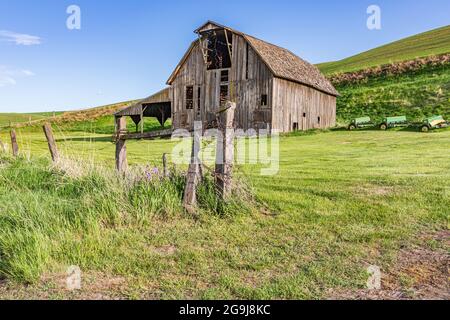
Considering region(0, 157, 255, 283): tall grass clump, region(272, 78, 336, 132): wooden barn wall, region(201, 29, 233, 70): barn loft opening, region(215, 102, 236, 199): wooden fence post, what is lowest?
region(0, 157, 255, 283): tall grass clump

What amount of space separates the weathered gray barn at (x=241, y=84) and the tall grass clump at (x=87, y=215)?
20509 mm

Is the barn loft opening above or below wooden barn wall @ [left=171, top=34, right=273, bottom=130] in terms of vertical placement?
above

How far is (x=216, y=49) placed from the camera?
2961cm

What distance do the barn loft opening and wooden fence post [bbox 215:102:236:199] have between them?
23105 mm

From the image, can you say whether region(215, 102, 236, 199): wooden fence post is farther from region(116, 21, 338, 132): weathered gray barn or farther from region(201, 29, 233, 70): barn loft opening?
region(201, 29, 233, 70): barn loft opening

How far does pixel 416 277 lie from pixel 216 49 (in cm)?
2711

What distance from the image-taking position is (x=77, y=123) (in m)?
51.3

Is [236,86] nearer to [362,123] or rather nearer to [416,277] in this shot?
[362,123]

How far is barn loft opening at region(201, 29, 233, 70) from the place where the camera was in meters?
28.8

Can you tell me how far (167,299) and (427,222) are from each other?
13.4ft

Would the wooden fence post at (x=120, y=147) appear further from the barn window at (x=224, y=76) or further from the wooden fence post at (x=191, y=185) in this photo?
the barn window at (x=224, y=76)

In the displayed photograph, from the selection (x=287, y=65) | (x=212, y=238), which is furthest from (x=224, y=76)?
(x=212, y=238)

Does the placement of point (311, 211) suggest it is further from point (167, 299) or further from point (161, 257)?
point (167, 299)

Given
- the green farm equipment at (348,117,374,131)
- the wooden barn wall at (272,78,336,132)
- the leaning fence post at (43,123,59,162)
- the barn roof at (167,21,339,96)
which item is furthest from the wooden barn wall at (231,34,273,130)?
the leaning fence post at (43,123,59,162)
